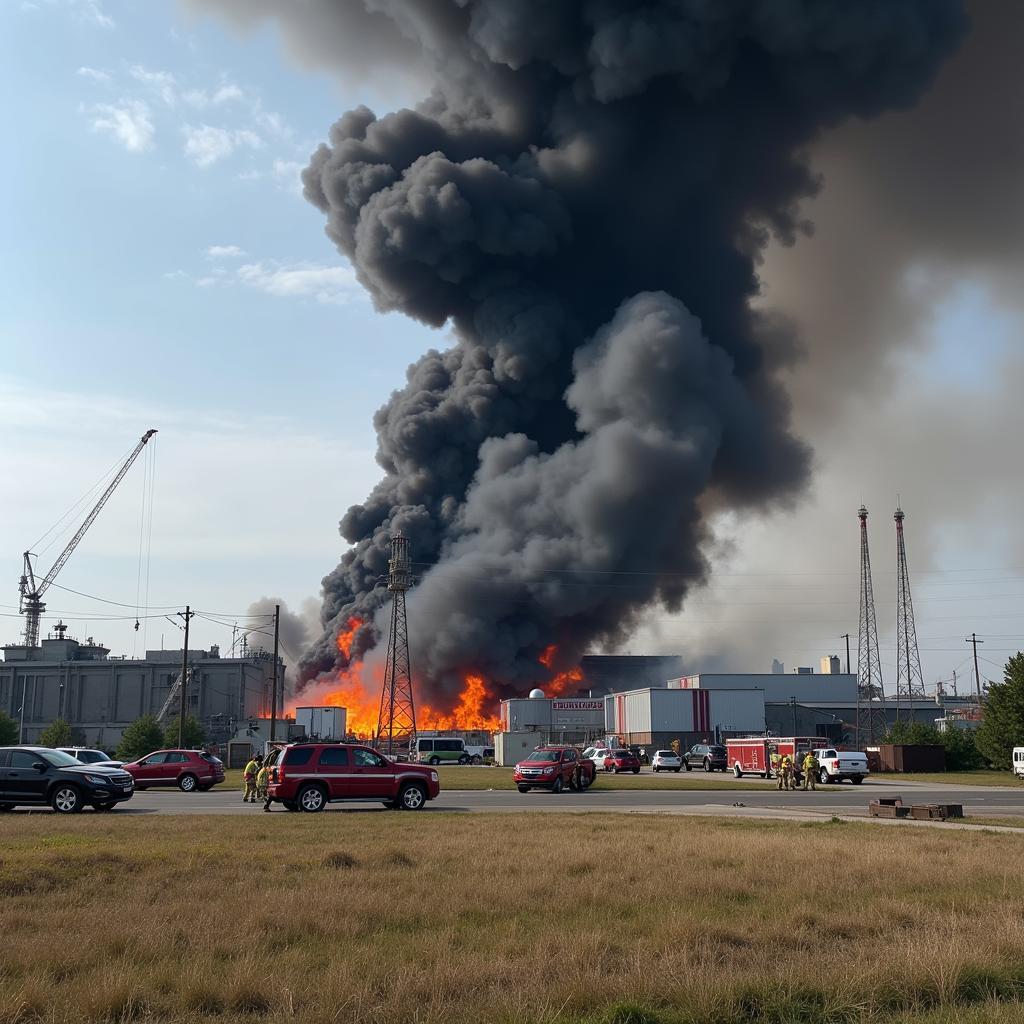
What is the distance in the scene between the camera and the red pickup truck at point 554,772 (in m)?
33.3

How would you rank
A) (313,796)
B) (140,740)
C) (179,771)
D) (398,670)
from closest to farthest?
(313,796) < (179,771) < (140,740) < (398,670)

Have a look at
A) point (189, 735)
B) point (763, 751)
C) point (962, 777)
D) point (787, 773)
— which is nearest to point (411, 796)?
point (787, 773)

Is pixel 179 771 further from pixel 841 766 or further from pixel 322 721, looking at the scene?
pixel 322 721

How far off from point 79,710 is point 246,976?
10298cm

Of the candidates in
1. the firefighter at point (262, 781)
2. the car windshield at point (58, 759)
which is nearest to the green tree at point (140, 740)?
the firefighter at point (262, 781)

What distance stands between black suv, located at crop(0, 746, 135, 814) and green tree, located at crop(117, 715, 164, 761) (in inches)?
1640

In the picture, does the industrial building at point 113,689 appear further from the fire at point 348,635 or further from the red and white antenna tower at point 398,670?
the red and white antenna tower at point 398,670

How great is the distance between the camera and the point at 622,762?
54.1 metres

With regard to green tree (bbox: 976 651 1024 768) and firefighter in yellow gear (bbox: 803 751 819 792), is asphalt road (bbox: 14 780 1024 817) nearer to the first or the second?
firefighter in yellow gear (bbox: 803 751 819 792)

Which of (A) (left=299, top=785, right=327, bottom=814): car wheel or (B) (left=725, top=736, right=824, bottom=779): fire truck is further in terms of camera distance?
(B) (left=725, top=736, right=824, bottom=779): fire truck

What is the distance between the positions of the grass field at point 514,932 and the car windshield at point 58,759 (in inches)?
372

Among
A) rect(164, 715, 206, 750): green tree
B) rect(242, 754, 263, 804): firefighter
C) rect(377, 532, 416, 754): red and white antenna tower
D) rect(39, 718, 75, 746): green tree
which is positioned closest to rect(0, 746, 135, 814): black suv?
rect(242, 754, 263, 804): firefighter

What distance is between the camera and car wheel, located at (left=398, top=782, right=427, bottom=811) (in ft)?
80.3

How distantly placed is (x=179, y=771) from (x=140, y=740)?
105 feet
